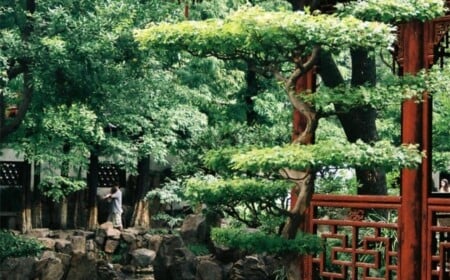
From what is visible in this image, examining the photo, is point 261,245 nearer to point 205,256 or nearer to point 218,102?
point 205,256

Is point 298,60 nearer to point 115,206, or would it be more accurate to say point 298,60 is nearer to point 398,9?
point 398,9

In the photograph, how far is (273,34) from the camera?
6.07m

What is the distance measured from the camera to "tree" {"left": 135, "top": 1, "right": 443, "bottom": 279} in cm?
605

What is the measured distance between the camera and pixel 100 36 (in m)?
11.2

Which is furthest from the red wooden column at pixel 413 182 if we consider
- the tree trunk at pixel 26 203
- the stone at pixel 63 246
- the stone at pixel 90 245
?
the tree trunk at pixel 26 203

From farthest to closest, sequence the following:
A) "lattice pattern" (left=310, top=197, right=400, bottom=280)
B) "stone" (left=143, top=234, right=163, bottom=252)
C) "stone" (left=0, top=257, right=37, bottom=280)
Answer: "stone" (left=143, top=234, right=163, bottom=252)
"stone" (left=0, top=257, right=37, bottom=280)
"lattice pattern" (left=310, top=197, right=400, bottom=280)

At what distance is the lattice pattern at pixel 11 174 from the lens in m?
17.9

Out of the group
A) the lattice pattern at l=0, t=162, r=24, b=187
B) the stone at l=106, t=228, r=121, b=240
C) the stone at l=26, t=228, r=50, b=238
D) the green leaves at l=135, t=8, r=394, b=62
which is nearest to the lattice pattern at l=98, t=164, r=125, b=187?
the lattice pattern at l=0, t=162, r=24, b=187

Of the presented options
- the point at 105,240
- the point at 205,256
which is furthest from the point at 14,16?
the point at 105,240

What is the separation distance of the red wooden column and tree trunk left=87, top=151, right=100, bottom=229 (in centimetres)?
1060

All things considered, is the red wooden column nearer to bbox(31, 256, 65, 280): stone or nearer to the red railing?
the red railing

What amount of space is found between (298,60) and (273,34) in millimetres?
400

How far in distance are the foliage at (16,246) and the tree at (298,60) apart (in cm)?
563

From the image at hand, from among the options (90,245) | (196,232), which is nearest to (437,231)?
(196,232)
